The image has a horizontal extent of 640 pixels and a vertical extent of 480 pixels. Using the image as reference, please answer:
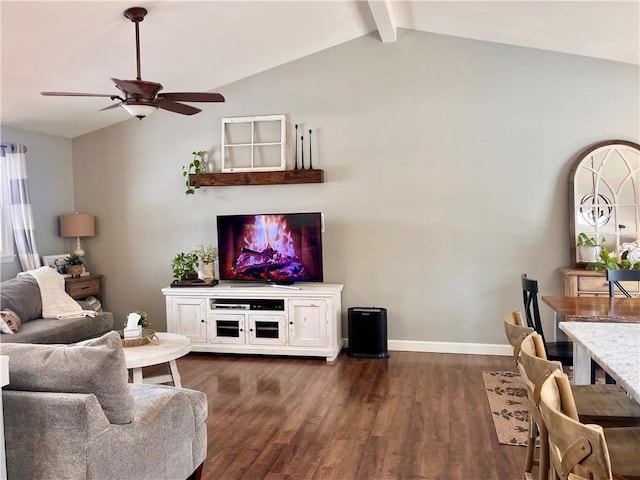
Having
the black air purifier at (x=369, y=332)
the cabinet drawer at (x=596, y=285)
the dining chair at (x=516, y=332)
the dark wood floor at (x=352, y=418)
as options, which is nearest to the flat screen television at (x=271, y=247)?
the black air purifier at (x=369, y=332)

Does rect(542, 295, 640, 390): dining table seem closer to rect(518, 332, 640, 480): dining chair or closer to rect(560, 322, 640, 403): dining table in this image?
rect(560, 322, 640, 403): dining table

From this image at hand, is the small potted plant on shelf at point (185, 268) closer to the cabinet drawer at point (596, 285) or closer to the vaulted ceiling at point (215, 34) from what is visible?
the vaulted ceiling at point (215, 34)

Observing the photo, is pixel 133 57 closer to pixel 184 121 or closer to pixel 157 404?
pixel 184 121

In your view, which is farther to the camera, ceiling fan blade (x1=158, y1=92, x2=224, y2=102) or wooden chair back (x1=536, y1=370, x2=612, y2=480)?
ceiling fan blade (x1=158, y1=92, x2=224, y2=102)

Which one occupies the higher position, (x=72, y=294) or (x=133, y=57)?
(x=133, y=57)

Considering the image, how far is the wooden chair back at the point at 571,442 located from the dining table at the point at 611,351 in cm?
25

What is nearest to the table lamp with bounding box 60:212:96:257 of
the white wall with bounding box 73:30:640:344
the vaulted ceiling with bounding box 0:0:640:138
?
the vaulted ceiling with bounding box 0:0:640:138

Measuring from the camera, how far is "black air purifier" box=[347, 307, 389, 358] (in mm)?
5238

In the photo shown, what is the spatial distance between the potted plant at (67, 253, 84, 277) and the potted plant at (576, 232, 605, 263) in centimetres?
530

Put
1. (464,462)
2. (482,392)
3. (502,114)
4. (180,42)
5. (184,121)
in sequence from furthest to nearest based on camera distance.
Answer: (184,121) < (502,114) < (180,42) < (482,392) < (464,462)

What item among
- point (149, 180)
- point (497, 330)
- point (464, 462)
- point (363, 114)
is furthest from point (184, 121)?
point (464, 462)

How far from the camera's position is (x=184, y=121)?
19.7ft

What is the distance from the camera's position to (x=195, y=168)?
19.5 feet

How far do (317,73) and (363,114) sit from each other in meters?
0.68
